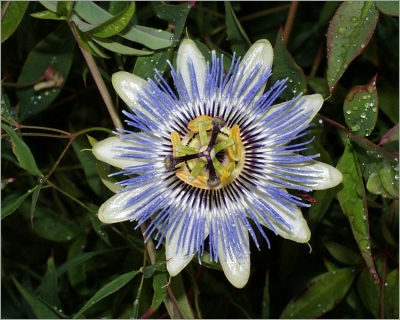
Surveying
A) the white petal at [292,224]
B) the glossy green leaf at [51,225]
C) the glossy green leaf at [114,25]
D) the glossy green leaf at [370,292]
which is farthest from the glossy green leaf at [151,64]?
the glossy green leaf at [370,292]

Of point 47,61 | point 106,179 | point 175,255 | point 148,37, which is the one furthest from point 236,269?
point 47,61

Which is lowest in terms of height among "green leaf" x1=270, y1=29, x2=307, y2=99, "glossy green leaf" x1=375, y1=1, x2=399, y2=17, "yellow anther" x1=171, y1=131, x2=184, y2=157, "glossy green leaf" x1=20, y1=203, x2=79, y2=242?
"glossy green leaf" x1=20, y1=203, x2=79, y2=242

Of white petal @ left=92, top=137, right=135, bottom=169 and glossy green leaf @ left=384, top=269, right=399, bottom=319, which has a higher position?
white petal @ left=92, top=137, right=135, bottom=169

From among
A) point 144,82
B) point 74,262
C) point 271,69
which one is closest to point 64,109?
point 74,262

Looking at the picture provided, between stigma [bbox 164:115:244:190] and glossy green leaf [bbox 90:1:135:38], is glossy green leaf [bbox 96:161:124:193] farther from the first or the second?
glossy green leaf [bbox 90:1:135:38]

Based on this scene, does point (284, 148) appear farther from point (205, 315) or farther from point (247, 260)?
point (205, 315)

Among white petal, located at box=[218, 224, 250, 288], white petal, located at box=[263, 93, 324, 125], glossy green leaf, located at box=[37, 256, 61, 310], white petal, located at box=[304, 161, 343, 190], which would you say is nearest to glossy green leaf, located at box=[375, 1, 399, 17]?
white petal, located at box=[263, 93, 324, 125]

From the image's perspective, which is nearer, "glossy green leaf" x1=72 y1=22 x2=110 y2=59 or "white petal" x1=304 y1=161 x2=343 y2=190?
"white petal" x1=304 y1=161 x2=343 y2=190

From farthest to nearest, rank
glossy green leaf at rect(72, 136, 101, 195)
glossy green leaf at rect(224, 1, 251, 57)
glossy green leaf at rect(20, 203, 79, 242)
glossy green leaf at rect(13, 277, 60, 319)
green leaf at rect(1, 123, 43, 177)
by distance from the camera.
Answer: glossy green leaf at rect(20, 203, 79, 242) < glossy green leaf at rect(72, 136, 101, 195) < glossy green leaf at rect(13, 277, 60, 319) < glossy green leaf at rect(224, 1, 251, 57) < green leaf at rect(1, 123, 43, 177)
